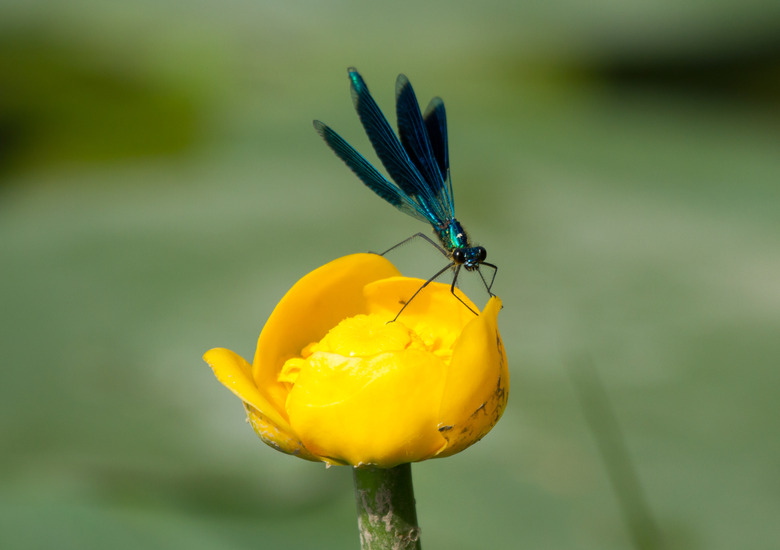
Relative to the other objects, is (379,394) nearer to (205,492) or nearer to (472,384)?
(472,384)

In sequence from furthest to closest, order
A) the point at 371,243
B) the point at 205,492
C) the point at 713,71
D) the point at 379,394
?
the point at 713,71 < the point at 371,243 < the point at 205,492 < the point at 379,394

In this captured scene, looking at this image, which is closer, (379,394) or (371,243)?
(379,394)

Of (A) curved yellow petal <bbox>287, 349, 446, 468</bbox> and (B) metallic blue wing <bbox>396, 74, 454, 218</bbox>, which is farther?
(B) metallic blue wing <bbox>396, 74, 454, 218</bbox>

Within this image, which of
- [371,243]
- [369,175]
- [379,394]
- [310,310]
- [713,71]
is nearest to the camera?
[379,394]

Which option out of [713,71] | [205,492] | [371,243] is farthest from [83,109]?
[713,71]

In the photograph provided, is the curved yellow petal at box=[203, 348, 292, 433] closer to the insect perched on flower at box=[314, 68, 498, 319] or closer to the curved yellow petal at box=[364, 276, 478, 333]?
the curved yellow petal at box=[364, 276, 478, 333]

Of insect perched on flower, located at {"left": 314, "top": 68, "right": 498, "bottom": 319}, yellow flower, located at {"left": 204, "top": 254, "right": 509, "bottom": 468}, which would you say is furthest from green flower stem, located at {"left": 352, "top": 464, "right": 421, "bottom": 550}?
insect perched on flower, located at {"left": 314, "top": 68, "right": 498, "bottom": 319}

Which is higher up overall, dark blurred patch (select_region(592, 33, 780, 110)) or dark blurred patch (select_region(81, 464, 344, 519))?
dark blurred patch (select_region(592, 33, 780, 110))

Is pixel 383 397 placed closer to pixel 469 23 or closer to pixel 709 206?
pixel 709 206

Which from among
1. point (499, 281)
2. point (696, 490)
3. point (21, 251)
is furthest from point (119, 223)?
point (696, 490)
